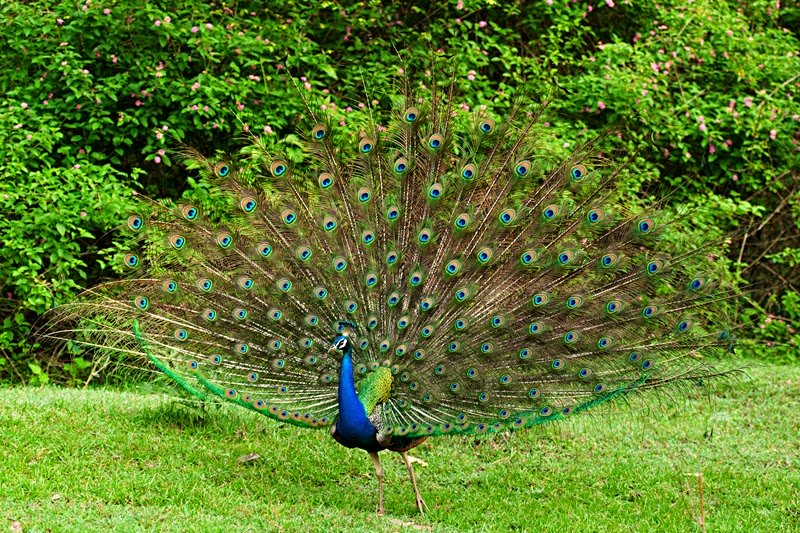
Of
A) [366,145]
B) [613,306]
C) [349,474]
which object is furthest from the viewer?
[349,474]

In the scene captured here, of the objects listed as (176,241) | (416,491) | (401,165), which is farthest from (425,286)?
(176,241)

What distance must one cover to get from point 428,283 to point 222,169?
4.57 feet

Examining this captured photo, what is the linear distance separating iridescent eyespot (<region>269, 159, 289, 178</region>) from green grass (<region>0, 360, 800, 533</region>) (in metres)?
1.82

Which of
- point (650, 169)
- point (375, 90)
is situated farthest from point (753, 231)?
point (375, 90)

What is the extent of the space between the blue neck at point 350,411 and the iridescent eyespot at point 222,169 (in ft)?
4.33

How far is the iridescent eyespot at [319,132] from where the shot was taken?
607 centimetres

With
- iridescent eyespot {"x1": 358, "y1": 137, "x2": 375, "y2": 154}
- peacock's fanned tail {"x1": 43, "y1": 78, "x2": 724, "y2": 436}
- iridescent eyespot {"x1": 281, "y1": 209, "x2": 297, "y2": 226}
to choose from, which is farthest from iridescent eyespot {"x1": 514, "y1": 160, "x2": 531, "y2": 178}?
iridescent eyespot {"x1": 281, "y1": 209, "x2": 297, "y2": 226}

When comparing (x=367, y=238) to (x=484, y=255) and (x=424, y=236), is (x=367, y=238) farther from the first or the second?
(x=484, y=255)

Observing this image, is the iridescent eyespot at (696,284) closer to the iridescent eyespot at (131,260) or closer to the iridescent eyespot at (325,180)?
the iridescent eyespot at (325,180)

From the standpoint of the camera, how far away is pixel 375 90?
984 cm

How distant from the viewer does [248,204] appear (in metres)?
5.93

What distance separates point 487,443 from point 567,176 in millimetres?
2352

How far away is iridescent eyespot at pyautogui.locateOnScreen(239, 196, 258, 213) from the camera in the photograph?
592 centimetres

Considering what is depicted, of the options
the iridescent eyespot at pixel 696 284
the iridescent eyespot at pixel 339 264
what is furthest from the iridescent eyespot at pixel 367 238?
the iridescent eyespot at pixel 696 284
